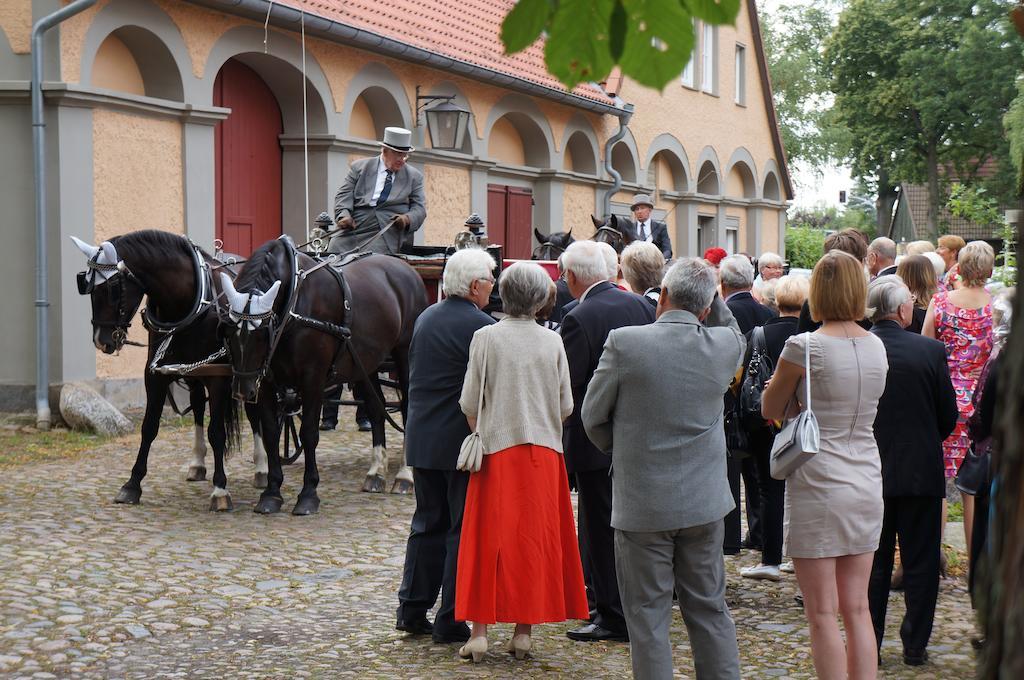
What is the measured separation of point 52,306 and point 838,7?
46.2 m

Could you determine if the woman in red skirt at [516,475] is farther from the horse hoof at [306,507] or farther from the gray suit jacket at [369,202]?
the gray suit jacket at [369,202]

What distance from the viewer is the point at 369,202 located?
10.7 meters

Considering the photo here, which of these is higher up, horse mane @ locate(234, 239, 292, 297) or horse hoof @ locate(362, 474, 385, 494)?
horse mane @ locate(234, 239, 292, 297)

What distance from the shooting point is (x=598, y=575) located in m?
5.80

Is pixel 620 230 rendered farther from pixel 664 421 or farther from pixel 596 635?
pixel 664 421

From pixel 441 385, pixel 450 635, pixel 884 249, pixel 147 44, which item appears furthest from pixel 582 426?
pixel 147 44

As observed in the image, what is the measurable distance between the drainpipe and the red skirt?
1719cm

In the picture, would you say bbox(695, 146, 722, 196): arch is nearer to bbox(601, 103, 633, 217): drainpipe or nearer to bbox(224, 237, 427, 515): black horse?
bbox(601, 103, 633, 217): drainpipe

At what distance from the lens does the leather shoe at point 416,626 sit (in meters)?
5.79

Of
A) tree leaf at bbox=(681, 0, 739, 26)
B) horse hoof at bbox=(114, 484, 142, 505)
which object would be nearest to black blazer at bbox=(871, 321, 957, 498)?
tree leaf at bbox=(681, 0, 739, 26)

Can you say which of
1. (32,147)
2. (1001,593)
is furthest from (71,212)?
(1001,593)

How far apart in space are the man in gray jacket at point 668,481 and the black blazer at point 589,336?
43.5 inches

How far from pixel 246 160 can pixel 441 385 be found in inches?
402

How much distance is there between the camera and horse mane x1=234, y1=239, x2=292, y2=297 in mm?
8219
